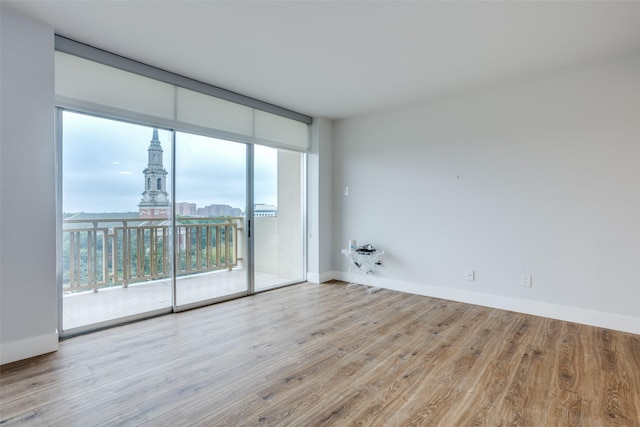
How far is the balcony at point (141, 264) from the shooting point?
311 cm

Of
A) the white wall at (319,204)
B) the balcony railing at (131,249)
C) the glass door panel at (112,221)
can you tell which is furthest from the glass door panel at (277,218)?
the glass door panel at (112,221)

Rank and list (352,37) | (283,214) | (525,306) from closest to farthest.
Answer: (352,37)
(525,306)
(283,214)

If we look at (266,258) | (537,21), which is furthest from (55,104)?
(537,21)

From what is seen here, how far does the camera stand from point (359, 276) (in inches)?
198

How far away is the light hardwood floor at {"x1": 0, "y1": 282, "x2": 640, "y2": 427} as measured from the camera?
181 cm

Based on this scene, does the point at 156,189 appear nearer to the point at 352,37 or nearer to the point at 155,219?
the point at 155,219

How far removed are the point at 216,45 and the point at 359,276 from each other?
3.70 m

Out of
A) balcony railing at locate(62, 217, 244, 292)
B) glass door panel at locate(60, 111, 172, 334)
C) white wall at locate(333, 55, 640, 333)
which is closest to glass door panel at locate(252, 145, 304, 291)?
balcony railing at locate(62, 217, 244, 292)

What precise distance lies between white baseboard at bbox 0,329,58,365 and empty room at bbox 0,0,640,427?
1 cm

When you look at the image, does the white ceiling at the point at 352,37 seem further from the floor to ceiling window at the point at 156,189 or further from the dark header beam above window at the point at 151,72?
the floor to ceiling window at the point at 156,189

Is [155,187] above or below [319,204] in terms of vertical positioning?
above

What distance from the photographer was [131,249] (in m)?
3.47

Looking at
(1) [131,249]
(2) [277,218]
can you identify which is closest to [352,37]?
(2) [277,218]

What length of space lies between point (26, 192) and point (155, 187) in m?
1.13
